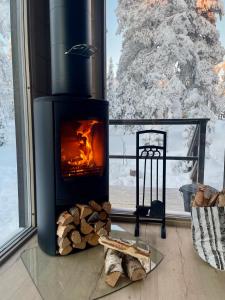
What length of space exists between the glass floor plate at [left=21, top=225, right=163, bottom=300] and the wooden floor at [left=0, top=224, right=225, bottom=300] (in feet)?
0.15

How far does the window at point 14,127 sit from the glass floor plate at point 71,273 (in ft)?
0.91

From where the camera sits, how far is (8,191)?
1986 mm

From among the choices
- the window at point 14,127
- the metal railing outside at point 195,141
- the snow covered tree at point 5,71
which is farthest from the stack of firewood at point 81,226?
the metal railing outside at point 195,141

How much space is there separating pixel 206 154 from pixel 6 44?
1.83 m

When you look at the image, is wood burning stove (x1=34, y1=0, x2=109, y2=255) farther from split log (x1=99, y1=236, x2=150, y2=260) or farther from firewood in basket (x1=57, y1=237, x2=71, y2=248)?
split log (x1=99, y1=236, x2=150, y2=260)

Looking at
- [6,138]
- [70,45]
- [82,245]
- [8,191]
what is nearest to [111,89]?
[70,45]

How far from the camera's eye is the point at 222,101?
2.20 meters

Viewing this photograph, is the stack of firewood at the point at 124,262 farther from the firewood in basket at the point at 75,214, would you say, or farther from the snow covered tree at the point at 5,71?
the snow covered tree at the point at 5,71

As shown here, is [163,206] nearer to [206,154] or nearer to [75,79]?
[206,154]

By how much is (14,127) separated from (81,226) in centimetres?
91

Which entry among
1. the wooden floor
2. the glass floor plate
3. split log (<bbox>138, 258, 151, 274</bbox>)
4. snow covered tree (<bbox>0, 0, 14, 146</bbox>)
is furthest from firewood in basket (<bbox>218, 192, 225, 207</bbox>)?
snow covered tree (<bbox>0, 0, 14, 146</bbox>)

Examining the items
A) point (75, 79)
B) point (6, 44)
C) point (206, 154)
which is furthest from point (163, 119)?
point (6, 44)

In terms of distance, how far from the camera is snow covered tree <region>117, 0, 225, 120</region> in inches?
86.0

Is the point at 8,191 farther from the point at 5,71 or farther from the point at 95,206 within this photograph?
the point at 5,71
